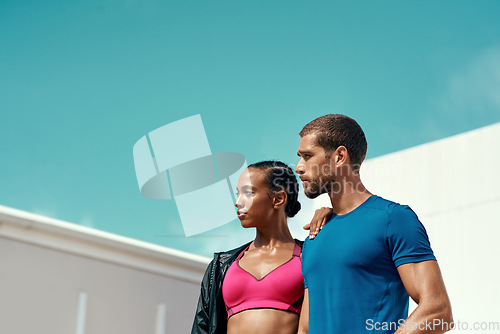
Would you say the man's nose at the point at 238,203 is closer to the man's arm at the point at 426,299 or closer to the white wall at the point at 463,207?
the man's arm at the point at 426,299

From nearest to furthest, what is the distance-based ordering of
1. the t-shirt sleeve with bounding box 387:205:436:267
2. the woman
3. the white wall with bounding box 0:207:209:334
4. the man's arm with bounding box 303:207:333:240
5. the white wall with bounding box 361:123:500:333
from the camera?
1. the t-shirt sleeve with bounding box 387:205:436:267
2. the man's arm with bounding box 303:207:333:240
3. the woman
4. the white wall with bounding box 0:207:209:334
5. the white wall with bounding box 361:123:500:333

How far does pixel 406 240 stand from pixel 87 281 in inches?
173

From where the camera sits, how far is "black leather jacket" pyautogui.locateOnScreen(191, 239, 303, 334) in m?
4.00

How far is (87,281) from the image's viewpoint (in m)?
6.62

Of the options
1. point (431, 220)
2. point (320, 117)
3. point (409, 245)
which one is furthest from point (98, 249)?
point (431, 220)

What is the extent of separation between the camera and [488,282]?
9.55 meters

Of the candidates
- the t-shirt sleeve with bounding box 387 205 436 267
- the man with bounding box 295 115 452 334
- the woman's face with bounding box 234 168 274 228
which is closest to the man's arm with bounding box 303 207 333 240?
the man with bounding box 295 115 452 334

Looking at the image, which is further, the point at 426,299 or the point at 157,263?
the point at 157,263

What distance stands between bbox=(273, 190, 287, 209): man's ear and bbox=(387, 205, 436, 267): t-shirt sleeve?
1339 millimetres

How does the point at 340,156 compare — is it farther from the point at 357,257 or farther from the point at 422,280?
the point at 422,280

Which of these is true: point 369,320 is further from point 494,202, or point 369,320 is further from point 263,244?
point 494,202

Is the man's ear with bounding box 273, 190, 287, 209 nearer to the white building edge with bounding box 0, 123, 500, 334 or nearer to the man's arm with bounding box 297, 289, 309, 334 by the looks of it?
the man's arm with bounding box 297, 289, 309, 334

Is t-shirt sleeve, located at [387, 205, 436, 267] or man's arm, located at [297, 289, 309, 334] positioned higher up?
t-shirt sleeve, located at [387, 205, 436, 267]

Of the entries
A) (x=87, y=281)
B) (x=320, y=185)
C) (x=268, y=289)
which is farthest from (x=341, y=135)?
(x=87, y=281)
